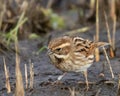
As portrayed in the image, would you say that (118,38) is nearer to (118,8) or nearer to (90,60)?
(118,8)

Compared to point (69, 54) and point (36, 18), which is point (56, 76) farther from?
point (36, 18)

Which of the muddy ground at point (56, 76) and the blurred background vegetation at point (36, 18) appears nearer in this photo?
the muddy ground at point (56, 76)

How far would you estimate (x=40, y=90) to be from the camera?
7.03 metres

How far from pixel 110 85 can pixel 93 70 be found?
110cm

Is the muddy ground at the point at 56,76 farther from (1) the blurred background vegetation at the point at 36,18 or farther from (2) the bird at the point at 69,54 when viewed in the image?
(1) the blurred background vegetation at the point at 36,18

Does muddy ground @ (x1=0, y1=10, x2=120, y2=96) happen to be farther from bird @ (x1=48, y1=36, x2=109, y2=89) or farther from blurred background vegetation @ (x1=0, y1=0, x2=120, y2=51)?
blurred background vegetation @ (x1=0, y1=0, x2=120, y2=51)

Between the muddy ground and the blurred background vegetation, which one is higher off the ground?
the blurred background vegetation

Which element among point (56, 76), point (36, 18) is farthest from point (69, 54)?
point (36, 18)

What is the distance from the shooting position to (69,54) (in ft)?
23.4

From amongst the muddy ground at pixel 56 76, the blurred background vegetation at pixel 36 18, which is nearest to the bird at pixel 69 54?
the muddy ground at pixel 56 76

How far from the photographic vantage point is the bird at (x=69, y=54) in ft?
22.7

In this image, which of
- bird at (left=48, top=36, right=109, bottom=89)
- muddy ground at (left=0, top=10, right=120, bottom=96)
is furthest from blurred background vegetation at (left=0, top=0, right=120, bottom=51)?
bird at (left=48, top=36, right=109, bottom=89)

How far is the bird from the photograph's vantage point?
6930 mm

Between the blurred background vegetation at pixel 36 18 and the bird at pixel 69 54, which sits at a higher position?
the blurred background vegetation at pixel 36 18
